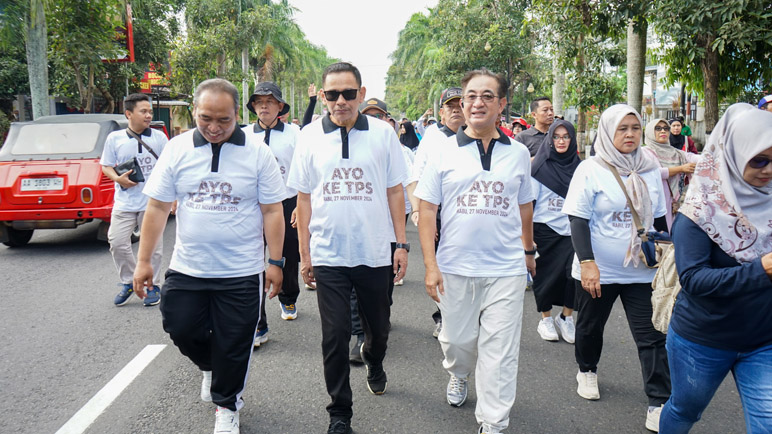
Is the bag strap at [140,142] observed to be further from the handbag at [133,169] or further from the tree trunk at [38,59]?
the tree trunk at [38,59]

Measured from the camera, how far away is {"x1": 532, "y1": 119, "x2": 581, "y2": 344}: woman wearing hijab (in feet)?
16.8

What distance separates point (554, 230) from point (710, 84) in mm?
5589

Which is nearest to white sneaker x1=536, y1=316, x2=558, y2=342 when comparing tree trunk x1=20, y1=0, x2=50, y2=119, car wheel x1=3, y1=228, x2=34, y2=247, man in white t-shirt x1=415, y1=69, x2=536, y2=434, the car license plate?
man in white t-shirt x1=415, y1=69, x2=536, y2=434

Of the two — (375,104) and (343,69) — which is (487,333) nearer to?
(343,69)

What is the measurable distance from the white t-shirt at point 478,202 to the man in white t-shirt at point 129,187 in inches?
142

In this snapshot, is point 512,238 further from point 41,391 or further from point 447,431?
point 41,391

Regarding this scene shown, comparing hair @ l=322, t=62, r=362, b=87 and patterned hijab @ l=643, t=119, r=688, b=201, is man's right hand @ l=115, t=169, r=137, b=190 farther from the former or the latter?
patterned hijab @ l=643, t=119, r=688, b=201

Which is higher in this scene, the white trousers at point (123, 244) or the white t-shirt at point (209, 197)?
the white t-shirt at point (209, 197)

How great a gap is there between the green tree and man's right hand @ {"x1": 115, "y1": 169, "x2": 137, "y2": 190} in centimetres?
650

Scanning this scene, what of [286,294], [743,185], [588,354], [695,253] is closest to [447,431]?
[588,354]

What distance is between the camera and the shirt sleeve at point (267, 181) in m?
3.41

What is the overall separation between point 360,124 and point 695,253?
1924mm

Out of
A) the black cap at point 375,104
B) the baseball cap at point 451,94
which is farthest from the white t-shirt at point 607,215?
the black cap at point 375,104

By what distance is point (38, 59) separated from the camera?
49.5 ft
